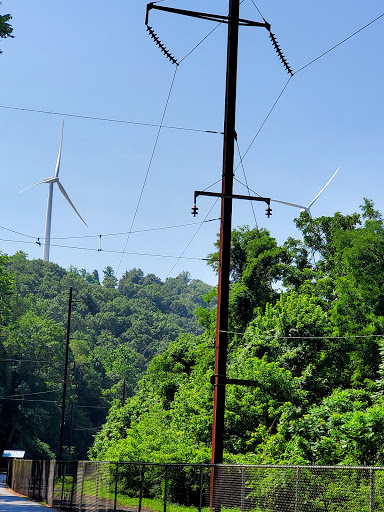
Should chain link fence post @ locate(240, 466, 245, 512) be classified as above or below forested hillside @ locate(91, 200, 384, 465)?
below

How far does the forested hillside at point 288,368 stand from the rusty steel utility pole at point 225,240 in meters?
6.74

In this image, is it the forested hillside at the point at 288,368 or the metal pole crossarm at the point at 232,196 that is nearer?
the metal pole crossarm at the point at 232,196

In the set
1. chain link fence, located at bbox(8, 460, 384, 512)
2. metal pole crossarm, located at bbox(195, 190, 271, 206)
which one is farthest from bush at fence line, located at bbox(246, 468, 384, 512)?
metal pole crossarm, located at bbox(195, 190, 271, 206)

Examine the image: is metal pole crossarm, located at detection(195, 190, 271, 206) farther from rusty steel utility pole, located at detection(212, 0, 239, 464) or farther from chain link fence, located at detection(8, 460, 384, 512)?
chain link fence, located at detection(8, 460, 384, 512)

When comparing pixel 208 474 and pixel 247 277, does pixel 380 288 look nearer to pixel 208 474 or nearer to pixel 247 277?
pixel 247 277

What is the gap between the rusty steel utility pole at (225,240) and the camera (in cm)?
1742

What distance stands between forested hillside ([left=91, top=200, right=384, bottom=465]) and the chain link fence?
5.69 metres

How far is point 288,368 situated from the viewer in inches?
1690

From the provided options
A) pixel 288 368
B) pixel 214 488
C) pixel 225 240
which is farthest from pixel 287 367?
pixel 214 488

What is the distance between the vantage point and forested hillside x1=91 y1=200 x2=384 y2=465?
87.7 feet

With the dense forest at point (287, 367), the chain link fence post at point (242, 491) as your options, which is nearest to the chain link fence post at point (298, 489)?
the chain link fence post at point (242, 491)

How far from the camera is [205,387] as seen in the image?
3731cm

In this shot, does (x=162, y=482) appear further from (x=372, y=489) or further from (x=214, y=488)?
(x=372, y=489)

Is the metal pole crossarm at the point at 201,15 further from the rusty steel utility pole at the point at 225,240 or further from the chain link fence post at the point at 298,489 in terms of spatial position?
the chain link fence post at the point at 298,489
